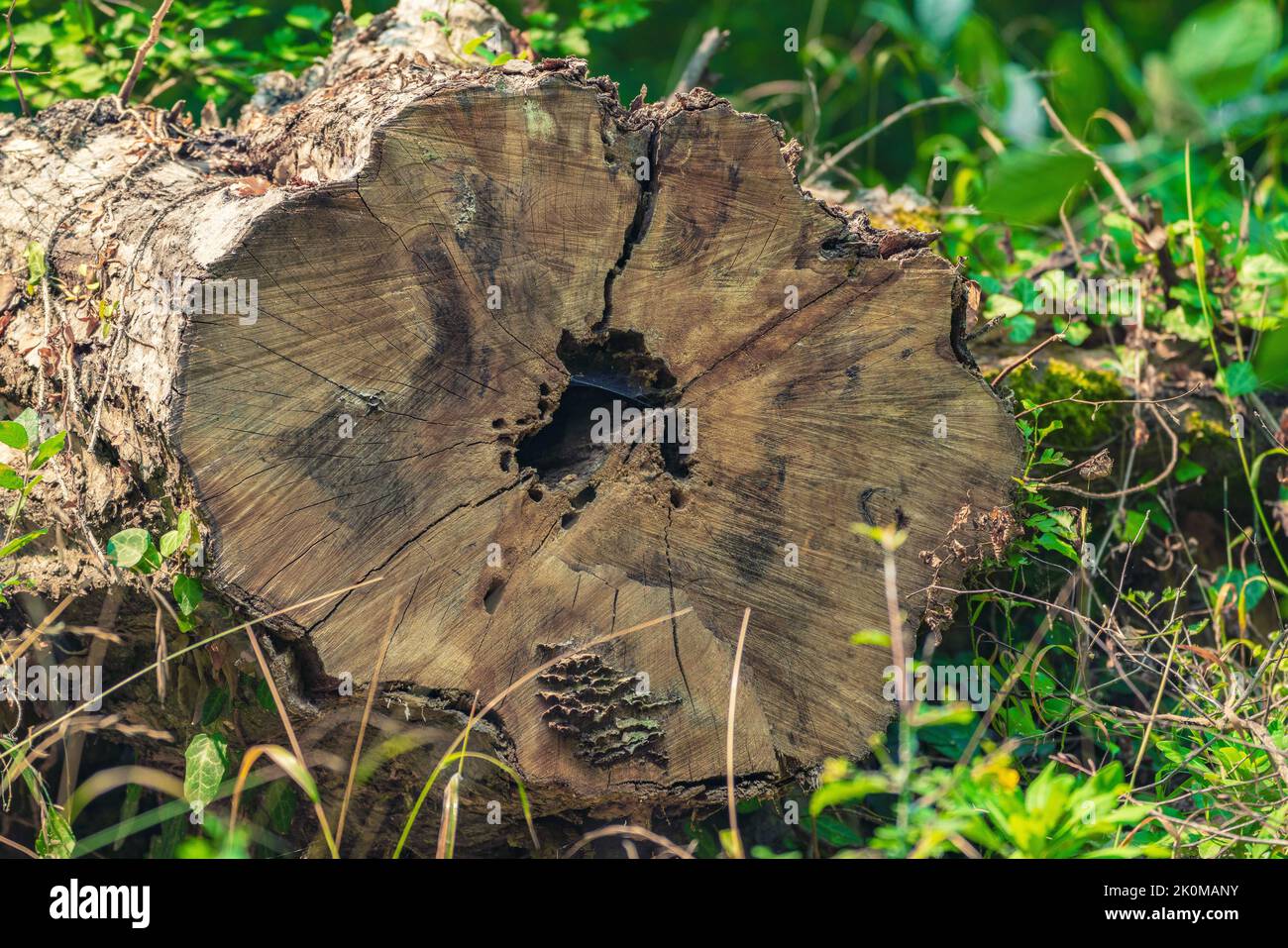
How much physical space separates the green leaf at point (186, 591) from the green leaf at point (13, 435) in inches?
16.5

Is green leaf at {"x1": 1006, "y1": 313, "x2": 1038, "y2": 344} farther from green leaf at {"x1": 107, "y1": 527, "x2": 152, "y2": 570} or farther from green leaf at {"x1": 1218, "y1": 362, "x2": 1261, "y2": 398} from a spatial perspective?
green leaf at {"x1": 107, "y1": 527, "x2": 152, "y2": 570}

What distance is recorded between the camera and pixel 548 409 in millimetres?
2068

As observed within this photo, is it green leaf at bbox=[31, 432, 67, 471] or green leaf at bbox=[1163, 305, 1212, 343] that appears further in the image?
green leaf at bbox=[1163, 305, 1212, 343]

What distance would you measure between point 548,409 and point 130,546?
77cm

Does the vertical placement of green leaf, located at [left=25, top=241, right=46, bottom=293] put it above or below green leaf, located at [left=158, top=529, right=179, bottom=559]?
Answer: above

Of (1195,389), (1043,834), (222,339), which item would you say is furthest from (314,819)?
(1195,389)

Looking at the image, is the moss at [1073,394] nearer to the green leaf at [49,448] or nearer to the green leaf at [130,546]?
the green leaf at [130,546]

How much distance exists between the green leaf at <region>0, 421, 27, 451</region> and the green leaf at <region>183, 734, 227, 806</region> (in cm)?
64

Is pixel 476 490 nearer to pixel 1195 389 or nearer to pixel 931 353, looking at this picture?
pixel 931 353

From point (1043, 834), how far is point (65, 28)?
381 cm

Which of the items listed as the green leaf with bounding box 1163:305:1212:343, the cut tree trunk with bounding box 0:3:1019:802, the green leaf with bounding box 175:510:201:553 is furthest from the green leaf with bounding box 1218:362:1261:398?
the green leaf with bounding box 175:510:201:553

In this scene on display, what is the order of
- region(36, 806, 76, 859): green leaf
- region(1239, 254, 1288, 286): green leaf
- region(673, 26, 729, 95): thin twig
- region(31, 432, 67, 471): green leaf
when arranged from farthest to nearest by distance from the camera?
region(673, 26, 729, 95): thin twig, region(1239, 254, 1288, 286): green leaf, region(36, 806, 76, 859): green leaf, region(31, 432, 67, 471): green leaf

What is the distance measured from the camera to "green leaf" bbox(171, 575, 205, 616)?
1897mm

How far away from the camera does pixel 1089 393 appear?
9.61 feet
